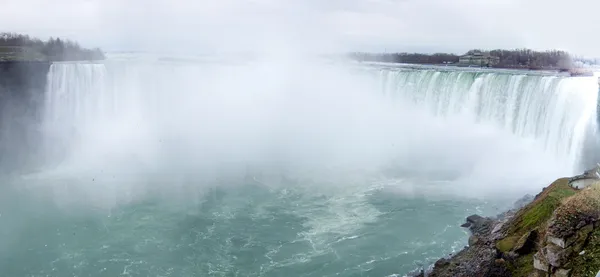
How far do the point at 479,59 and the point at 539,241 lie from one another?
131ft

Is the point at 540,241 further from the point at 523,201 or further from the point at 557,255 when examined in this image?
the point at 523,201

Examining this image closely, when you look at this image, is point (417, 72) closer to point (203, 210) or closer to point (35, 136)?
point (203, 210)

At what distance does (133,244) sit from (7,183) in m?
8.39

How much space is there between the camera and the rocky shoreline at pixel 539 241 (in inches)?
288

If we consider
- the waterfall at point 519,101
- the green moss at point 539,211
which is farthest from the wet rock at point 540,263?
the waterfall at point 519,101

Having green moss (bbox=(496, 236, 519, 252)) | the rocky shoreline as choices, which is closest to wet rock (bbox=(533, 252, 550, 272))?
the rocky shoreline

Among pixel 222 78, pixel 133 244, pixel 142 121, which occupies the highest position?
pixel 222 78

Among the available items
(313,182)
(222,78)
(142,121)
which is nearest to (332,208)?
(313,182)

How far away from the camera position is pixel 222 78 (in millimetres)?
29938

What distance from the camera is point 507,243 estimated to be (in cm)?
991

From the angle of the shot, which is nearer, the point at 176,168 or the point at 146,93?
the point at 176,168

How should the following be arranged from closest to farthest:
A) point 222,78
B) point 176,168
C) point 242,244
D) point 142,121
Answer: point 242,244
point 176,168
point 142,121
point 222,78

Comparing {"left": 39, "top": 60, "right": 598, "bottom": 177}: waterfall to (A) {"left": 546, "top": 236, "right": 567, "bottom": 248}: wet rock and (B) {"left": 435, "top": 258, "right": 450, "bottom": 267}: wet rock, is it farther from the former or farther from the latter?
Answer: (A) {"left": 546, "top": 236, "right": 567, "bottom": 248}: wet rock

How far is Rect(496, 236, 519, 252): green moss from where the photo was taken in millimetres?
9680
